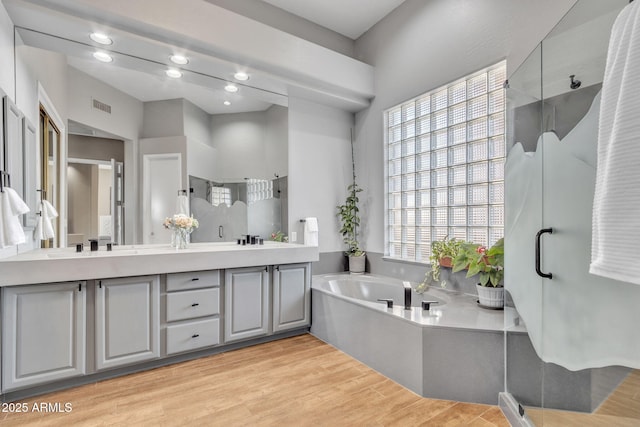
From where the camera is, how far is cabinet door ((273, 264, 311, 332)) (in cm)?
305

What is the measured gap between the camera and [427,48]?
315cm

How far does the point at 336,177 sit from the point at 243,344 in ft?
7.03

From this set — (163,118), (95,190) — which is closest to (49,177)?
(95,190)

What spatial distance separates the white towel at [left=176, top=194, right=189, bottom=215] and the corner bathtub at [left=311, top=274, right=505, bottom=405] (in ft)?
5.45

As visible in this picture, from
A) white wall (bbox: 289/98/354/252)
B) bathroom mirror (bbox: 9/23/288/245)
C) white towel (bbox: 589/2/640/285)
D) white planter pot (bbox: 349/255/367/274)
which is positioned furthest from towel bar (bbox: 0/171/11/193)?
white planter pot (bbox: 349/255/367/274)

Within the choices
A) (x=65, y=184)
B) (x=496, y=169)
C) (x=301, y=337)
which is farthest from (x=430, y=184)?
(x=65, y=184)

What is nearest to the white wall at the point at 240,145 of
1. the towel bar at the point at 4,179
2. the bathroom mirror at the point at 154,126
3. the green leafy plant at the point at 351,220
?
the bathroom mirror at the point at 154,126

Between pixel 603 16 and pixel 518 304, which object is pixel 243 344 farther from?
pixel 603 16

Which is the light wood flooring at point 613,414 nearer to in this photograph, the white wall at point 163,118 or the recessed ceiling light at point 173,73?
the white wall at point 163,118

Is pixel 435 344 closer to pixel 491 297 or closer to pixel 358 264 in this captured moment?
pixel 491 297

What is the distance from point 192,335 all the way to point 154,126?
6.08 ft

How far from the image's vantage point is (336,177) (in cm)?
396

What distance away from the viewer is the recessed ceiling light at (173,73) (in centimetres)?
289

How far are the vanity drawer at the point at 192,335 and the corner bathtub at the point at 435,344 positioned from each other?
3.53 feet
